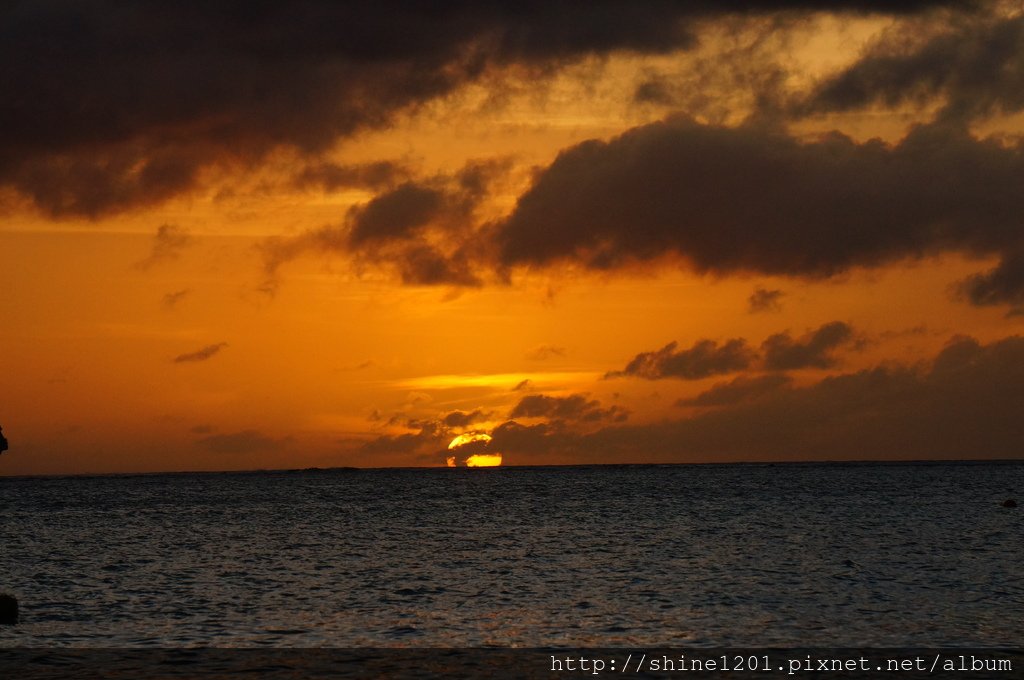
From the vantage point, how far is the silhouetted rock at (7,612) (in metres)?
43.4

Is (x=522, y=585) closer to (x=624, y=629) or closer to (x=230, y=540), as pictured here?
(x=624, y=629)

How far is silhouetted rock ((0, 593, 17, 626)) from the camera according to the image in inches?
1708

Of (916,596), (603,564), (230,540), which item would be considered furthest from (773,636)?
(230,540)

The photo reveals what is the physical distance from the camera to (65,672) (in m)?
31.8

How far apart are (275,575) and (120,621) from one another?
18993 millimetres

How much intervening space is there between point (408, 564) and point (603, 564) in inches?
469

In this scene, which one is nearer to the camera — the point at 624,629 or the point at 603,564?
the point at 624,629

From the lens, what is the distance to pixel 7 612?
43438mm

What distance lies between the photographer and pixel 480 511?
14675 cm

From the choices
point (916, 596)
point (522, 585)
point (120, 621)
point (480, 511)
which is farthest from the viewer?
point (480, 511)

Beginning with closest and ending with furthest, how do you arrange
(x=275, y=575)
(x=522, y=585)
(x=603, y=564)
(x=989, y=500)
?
1. (x=522, y=585)
2. (x=275, y=575)
3. (x=603, y=564)
4. (x=989, y=500)

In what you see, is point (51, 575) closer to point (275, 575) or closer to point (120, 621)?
point (275, 575)

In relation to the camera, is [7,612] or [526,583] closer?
[7,612]

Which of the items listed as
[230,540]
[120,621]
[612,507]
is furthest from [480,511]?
[120,621]
